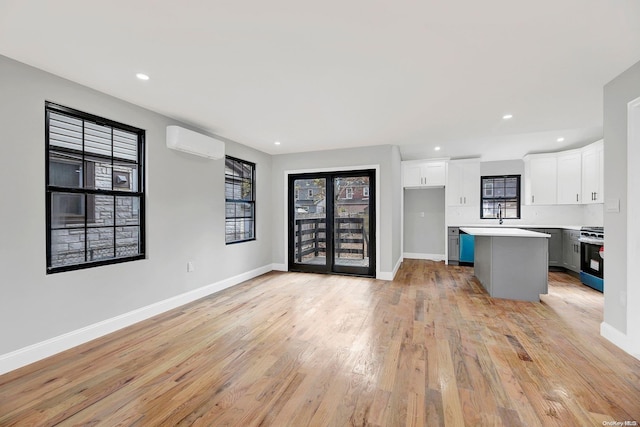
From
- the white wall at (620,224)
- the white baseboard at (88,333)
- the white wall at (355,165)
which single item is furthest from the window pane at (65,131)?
the white wall at (620,224)

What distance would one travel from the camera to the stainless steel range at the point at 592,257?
13.7 feet

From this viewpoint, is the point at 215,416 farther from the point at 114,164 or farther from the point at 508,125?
the point at 508,125

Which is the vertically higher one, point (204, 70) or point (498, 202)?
point (204, 70)

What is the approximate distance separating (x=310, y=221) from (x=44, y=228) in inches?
155

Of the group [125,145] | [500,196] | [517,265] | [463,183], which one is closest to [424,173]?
[463,183]

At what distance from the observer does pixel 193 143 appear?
364 cm

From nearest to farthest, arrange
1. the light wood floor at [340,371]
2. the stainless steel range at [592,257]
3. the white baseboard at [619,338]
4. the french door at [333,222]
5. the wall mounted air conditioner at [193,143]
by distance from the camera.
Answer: the light wood floor at [340,371]
the white baseboard at [619,338]
the wall mounted air conditioner at [193,143]
the stainless steel range at [592,257]
the french door at [333,222]

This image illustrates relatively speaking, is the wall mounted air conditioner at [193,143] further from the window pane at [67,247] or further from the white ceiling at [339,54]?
the window pane at [67,247]

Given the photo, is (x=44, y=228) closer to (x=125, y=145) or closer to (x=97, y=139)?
(x=97, y=139)

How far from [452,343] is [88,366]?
3126 millimetres

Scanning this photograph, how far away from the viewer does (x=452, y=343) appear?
8.52 feet

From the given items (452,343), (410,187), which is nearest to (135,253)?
(452,343)

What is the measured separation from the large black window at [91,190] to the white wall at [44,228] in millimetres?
94

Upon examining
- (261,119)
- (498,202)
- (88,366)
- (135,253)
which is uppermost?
(261,119)
